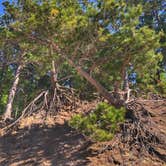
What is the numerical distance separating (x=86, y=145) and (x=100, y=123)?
2.27 m

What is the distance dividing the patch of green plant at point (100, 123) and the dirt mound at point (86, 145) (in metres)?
1.33

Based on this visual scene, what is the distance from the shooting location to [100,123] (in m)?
9.43

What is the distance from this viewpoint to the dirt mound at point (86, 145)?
10500 millimetres

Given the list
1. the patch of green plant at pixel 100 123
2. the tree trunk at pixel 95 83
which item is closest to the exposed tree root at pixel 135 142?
the tree trunk at pixel 95 83

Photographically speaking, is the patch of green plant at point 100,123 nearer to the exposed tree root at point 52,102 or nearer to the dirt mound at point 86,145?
the dirt mound at point 86,145

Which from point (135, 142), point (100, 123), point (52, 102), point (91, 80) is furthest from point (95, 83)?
point (52, 102)

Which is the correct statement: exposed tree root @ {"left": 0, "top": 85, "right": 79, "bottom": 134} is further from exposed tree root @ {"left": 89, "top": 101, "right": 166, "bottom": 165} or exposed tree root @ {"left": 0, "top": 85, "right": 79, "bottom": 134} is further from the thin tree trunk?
exposed tree root @ {"left": 89, "top": 101, "right": 166, "bottom": 165}

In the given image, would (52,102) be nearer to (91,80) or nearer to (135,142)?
(91,80)

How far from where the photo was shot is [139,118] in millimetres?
11352

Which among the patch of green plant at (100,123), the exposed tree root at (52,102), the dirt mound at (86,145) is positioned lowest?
the dirt mound at (86,145)

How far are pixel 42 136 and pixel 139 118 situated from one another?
12.6 feet

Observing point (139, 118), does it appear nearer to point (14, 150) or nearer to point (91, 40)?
point (91, 40)

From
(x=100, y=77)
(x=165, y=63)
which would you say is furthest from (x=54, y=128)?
(x=165, y=63)

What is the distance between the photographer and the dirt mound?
34.4ft
